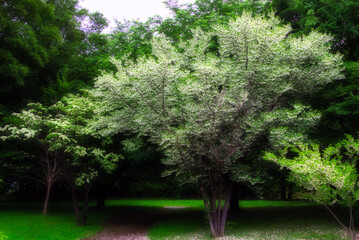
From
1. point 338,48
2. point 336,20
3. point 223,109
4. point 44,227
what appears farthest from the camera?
point 338,48

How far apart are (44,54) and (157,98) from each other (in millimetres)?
12851

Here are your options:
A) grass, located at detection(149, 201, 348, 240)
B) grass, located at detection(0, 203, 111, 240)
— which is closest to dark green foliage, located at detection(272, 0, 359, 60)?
grass, located at detection(149, 201, 348, 240)

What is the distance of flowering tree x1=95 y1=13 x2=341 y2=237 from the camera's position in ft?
38.6

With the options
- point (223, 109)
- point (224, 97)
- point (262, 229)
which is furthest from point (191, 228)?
point (224, 97)

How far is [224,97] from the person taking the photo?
11.8m

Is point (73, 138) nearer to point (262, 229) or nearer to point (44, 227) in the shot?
point (44, 227)

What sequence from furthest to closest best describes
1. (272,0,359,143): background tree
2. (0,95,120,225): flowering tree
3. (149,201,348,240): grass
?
1. (0,95,120,225): flowering tree
2. (272,0,359,143): background tree
3. (149,201,348,240): grass

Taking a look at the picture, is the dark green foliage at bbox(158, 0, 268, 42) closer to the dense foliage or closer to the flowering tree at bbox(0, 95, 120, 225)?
the dense foliage

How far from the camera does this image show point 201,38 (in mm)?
14945

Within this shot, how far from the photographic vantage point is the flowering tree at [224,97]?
463 inches

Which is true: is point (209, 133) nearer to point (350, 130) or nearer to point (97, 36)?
point (350, 130)

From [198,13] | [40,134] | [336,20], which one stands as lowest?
[40,134]

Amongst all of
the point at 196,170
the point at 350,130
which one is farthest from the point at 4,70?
the point at 350,130

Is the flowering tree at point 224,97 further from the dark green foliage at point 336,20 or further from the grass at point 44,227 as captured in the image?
the grass at point 44,227
